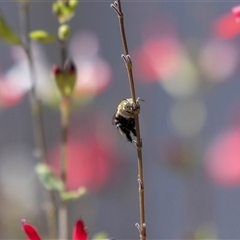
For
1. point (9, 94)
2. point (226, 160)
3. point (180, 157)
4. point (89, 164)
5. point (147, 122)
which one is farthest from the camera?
point (147, 122)

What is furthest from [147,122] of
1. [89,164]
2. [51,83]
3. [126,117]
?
[126,117]

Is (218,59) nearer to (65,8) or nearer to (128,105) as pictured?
(65,8)

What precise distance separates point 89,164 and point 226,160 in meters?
0.32

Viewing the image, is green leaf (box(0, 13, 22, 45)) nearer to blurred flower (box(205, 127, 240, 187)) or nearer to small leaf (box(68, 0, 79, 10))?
small leaf (box(68, 0, 79, 10))

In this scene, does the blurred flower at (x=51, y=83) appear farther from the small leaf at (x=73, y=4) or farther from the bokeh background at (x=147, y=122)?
the small leaf at (x=73, y=4)

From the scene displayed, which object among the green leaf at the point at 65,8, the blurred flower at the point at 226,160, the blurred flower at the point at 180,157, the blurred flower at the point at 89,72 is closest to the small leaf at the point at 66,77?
the green leaf at the point at 65,8

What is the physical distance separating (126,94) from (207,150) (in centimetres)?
49

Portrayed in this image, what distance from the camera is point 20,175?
165cm

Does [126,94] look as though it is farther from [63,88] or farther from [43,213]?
[63,88]

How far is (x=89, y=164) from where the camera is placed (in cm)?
140

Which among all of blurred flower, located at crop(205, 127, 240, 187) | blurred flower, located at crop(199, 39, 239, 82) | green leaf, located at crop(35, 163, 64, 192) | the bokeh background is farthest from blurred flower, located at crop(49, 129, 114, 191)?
green leaf, located at crop(35, 163, 64, 192)

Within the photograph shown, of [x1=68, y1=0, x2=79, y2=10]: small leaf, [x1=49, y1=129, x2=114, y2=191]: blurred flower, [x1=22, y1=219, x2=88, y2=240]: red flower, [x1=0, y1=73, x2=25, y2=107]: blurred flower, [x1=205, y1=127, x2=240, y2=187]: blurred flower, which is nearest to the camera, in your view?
[x1=22, y1=219, x2=88, y2=240]: red flower

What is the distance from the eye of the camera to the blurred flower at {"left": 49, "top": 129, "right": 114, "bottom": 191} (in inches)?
53.7

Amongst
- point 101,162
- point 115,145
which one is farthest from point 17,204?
point 115,145
